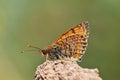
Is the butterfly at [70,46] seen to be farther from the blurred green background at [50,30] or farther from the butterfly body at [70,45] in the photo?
the blurred green background at [50,30]

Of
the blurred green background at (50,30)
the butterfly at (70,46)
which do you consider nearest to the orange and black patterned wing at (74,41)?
the butterfly at (70,46)

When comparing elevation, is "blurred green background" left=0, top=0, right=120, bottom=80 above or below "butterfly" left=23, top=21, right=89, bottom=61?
below

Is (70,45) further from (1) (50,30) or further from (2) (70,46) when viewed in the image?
(1) (50,30)

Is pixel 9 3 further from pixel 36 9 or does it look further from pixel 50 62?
pixel 50 62

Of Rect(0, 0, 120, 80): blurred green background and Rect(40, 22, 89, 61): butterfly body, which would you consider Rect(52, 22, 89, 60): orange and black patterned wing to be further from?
Rect(0, 0, 120, 80): blurred green background

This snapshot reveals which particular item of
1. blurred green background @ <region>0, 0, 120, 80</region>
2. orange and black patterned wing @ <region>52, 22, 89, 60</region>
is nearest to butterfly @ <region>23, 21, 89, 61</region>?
orange and black patterned wing @ <region>52, 22, 89, 60</region>

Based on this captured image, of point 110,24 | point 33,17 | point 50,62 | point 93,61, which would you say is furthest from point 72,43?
point 33,17
